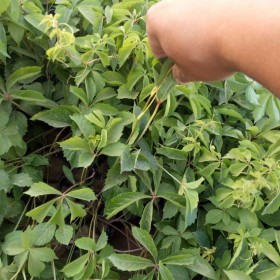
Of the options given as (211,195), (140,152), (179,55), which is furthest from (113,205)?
→ (179,55)

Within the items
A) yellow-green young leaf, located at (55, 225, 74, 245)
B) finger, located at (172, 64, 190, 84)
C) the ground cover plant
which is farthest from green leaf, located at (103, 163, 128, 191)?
finger, located at (172, 64, 190, 84)

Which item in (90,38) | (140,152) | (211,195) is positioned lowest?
(211,195)

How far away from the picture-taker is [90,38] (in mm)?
1029

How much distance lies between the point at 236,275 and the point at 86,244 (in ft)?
0.91

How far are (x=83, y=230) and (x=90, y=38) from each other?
1.29 ft

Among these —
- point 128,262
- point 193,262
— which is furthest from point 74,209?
point 193,262

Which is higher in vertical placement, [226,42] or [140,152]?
[226,42]

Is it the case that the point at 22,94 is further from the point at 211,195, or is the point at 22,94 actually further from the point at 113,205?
the point at 211,195

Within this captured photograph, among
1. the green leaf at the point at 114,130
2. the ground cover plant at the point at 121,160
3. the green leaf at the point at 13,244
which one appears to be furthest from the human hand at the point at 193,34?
the green leaf at the point at 13,244

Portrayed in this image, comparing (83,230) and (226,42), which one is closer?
(226,42)

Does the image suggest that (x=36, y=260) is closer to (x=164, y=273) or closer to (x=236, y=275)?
(x=164, y=273)

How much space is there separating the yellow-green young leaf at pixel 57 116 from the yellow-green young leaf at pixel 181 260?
0.32 meters

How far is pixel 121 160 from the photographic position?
2.96 ft

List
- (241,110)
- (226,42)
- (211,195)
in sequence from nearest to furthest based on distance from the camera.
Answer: (226,42) < (211,195) < (241,110)
